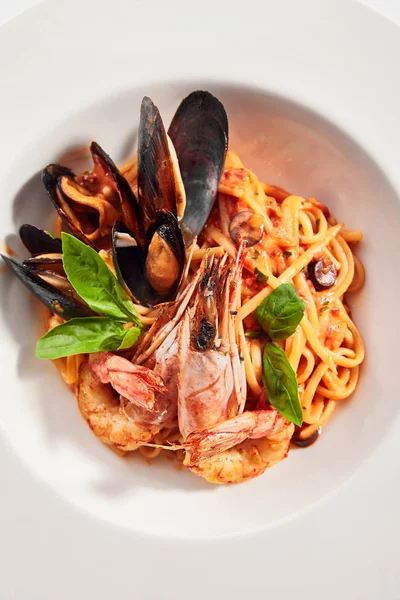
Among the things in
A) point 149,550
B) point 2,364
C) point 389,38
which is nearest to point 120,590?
point 149,550

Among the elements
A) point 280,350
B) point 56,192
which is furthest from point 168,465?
point 56,192

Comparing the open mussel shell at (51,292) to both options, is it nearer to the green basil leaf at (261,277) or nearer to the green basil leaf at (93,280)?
the green basil leaf at (93,280)

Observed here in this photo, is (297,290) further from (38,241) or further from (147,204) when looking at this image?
(38,241)

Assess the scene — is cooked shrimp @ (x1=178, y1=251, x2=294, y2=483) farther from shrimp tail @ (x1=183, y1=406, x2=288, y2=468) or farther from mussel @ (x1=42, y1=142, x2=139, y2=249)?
mussel @ (x1=42, y1=142, x2=139, y2=249)

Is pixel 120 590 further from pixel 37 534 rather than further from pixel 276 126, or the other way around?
pixel 276 126

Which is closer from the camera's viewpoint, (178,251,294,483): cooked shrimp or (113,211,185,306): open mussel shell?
(178,251,294,483): cooked shrimp

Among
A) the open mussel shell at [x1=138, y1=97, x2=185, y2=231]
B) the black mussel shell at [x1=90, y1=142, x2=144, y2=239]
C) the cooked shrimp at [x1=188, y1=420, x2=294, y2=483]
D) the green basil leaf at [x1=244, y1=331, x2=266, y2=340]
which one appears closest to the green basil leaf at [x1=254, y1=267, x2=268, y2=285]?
the green basil leaf at [x1=244, y1=331, x2=266, y2=340]
